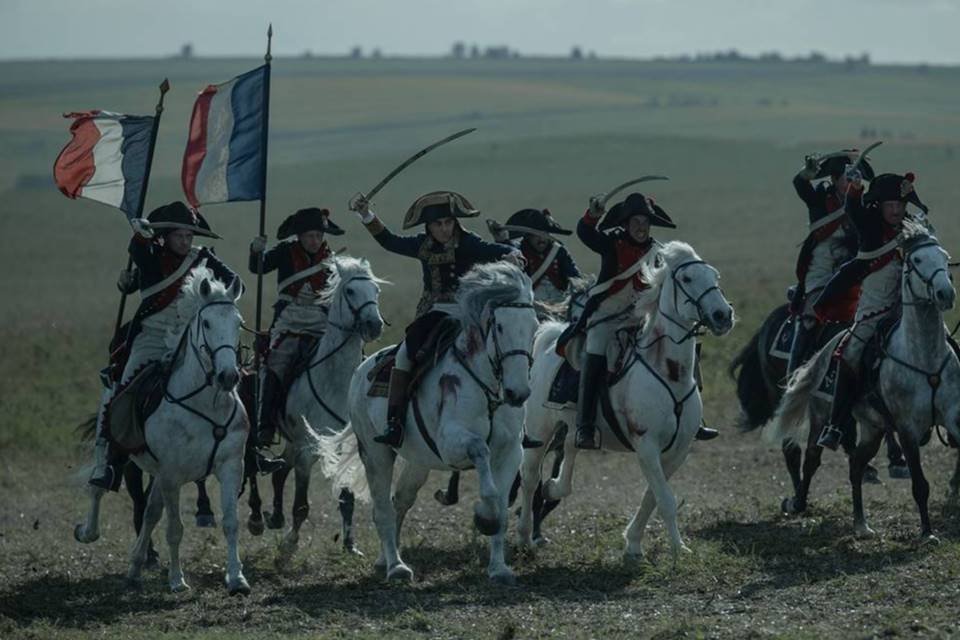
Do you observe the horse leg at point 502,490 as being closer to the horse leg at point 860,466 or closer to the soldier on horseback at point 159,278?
the soldier on horseback at point 159,278

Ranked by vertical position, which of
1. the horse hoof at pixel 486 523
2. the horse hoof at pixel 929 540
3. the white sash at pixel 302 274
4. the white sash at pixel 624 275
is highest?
the white sash at pixel 624 275

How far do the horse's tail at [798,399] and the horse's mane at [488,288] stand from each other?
3800 mm

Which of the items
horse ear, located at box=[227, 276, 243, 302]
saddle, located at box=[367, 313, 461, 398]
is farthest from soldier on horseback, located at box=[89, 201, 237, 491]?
saddle, located at box=[367, 313, 461, 398]

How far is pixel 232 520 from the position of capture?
13.0 metres

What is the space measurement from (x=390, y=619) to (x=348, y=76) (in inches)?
5880

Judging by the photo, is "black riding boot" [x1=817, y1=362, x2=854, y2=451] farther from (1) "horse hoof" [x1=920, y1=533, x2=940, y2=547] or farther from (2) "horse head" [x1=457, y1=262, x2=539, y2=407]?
(2) "horse head" [x1=457, y1=262, x2=539, y2=407]

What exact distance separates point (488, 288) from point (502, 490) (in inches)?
56.9

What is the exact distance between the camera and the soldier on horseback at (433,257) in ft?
43.1

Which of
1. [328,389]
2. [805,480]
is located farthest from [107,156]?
[805,480]

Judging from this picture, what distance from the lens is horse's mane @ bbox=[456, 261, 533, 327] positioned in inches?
487

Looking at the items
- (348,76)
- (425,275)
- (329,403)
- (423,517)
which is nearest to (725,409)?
(423,517)

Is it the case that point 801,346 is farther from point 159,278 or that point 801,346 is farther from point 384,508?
point 159,278

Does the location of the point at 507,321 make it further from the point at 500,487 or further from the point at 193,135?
the point at 193,135

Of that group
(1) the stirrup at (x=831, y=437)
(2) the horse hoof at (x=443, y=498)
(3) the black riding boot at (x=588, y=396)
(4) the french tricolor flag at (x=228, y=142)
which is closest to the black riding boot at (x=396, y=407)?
(3) the black riding boot at (x=588, y=396)
